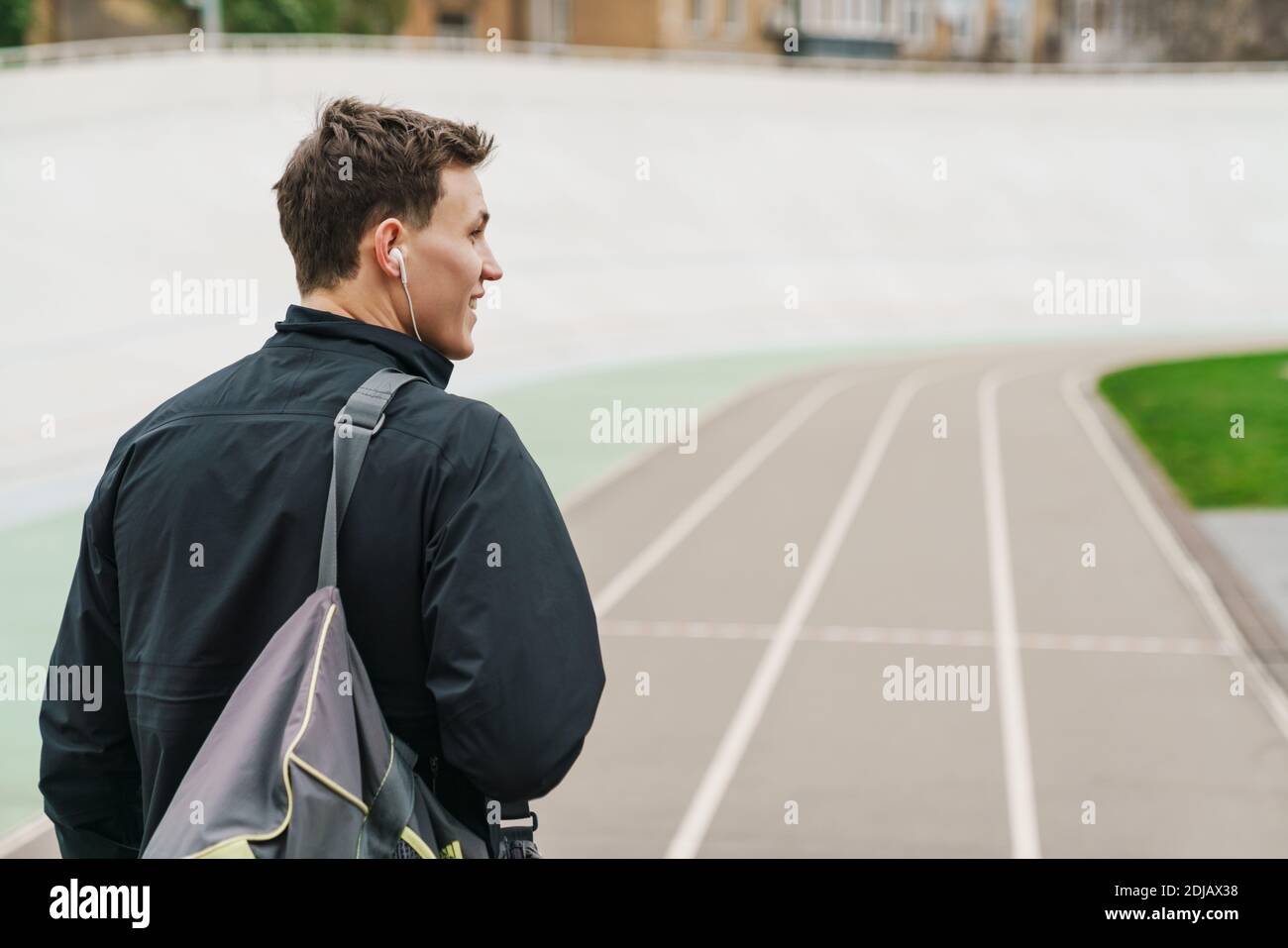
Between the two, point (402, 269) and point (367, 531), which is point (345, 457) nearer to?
point (367, 531)

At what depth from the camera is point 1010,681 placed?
30.0 feet

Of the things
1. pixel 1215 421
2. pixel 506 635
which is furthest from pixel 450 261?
pixel 1215 421

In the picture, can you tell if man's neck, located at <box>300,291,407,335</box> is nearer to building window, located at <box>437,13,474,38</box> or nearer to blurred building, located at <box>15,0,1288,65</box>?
blurred building, located at <box>15,0,1288,65</box>

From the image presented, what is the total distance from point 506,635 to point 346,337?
58 cm

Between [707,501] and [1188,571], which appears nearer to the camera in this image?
[1188,571]

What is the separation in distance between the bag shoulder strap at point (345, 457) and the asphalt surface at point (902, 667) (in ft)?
14.8

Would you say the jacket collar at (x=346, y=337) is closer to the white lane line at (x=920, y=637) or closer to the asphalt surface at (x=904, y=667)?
the asphalt surface at (x=904, y=667)

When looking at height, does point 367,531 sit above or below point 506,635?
above

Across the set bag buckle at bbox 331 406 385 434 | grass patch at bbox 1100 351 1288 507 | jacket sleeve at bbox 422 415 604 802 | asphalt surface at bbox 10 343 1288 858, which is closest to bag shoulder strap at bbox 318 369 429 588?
bag buckle at bbox 331 406 385 434

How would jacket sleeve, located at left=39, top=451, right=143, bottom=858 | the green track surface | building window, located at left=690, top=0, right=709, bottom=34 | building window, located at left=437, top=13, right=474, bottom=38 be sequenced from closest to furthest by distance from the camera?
1. jacket sleeve, located at left=39, top=451, right=143, bottom=858
2. the green track surface
3. building window, located at left=437, top=13, right=474, bottom=38
4. building window, located at left=690, top=0, right=709, bottom=34

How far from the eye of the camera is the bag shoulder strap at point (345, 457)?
7.35ft

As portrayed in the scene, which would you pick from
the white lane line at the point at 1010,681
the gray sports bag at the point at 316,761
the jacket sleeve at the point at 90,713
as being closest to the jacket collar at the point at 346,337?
the gray sports bag at the point at 316,761

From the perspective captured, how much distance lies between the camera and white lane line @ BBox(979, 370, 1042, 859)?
6.87 m
